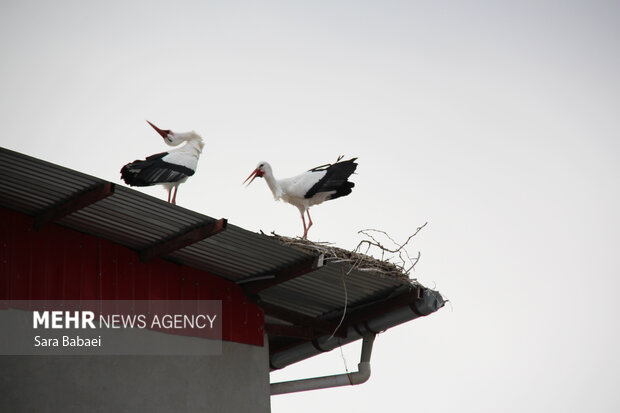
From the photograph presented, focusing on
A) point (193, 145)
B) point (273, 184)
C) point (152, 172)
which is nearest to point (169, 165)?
point (152, 172)

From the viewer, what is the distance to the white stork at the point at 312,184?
11.2m

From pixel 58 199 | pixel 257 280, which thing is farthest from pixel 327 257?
pixel 58 199

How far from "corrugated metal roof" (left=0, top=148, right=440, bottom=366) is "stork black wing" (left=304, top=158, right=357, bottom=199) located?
160 cm

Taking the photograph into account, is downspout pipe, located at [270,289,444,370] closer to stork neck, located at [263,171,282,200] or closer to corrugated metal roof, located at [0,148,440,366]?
corrugated metal roof, located at [0,148,440,366]

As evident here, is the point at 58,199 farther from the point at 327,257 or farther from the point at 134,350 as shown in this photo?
the point at 327,257

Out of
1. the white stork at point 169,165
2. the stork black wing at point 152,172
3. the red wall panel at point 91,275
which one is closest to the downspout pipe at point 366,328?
the red wall panel at point 91,275

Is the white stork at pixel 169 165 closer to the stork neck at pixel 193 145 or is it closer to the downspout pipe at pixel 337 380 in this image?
the stork neck at pixel 193 145

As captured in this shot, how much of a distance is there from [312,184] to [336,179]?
0.28m

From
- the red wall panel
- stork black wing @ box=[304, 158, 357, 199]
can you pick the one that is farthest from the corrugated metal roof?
stork black wing @ box=[304, 158, 357, 199]

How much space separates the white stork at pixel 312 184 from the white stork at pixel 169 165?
888mm

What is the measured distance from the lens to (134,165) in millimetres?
9344

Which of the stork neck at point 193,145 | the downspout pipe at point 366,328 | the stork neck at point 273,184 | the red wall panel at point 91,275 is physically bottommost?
Result: the downspout pipe at point 366,328

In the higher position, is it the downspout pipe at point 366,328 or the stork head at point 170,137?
the stork head at point 170,137

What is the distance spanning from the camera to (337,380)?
33.3 feet
